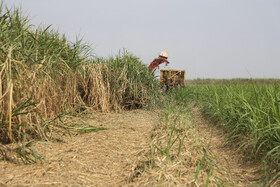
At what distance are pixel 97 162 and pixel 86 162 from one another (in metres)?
0.10

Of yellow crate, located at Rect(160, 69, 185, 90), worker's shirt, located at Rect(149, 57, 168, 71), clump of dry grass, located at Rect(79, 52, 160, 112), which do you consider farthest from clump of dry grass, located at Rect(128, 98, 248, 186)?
yellow crate, located at Rect(160, 69, 185, 90)

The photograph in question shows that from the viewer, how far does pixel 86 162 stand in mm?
2240

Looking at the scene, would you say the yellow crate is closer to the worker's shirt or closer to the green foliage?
the worker's shirt

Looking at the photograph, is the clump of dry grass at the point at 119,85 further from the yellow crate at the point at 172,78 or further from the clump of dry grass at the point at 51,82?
the yellow crate at the point at 172,78

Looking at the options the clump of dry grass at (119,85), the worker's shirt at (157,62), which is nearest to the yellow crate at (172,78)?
the worker's shirt at (157,62)

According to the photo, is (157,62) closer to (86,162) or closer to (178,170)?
(86,162)

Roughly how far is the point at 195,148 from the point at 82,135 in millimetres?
1333

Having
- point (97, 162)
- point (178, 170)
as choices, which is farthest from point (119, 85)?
point (178, 170)

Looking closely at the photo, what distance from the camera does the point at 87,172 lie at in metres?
2.07

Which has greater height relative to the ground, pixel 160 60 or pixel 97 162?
pixel 160 60

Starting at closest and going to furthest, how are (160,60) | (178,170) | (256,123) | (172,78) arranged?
(178,170), (256,123), (160,60), (172,78)

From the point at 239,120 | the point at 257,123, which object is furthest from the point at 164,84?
the point at 257,123

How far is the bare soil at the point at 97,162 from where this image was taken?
1.91 metres

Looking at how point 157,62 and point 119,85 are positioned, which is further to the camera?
point 157,62
